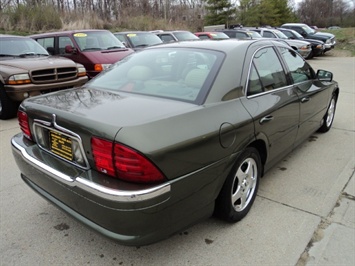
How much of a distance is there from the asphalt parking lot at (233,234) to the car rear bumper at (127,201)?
376 mm

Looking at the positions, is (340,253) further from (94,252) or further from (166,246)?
(94,252)

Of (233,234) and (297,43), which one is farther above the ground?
(297,43)

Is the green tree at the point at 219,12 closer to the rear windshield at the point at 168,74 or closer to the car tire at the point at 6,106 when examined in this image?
the car tire at the point at 6,106

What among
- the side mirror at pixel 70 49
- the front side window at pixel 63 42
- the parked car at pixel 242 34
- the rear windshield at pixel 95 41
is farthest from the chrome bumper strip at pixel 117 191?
the parked car at pixel 242 34

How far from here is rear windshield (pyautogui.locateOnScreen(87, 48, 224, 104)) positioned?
2.51 metres

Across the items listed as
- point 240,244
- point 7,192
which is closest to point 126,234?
point 240,244

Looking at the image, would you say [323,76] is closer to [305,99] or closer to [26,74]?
[305,99]

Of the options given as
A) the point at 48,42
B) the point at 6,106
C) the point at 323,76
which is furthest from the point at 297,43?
the point at 6,106

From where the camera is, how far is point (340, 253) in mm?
2402

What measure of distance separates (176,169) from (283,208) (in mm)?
1548

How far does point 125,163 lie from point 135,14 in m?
31.8

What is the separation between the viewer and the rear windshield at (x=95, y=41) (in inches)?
332

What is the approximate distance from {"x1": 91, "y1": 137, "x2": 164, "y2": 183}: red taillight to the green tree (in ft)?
114

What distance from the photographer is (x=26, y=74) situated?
587cm
